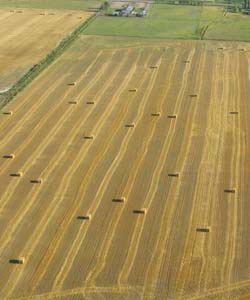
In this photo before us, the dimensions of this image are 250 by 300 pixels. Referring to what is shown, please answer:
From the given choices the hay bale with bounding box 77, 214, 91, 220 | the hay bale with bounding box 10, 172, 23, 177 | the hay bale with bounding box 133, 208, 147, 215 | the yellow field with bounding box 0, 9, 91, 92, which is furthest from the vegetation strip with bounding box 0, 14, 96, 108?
the hay bale with bounding box 133, 208, 147, 215

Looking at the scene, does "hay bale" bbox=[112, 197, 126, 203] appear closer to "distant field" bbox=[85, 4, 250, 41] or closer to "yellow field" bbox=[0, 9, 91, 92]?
"yellow field" bbox=[0, 9, 91, 92]

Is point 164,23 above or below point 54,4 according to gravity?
below

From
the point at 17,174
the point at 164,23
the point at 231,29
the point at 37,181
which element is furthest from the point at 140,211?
the point at 164,23

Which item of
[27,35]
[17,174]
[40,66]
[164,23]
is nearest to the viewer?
[17,174]

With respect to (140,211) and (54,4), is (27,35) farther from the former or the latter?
(140,211)

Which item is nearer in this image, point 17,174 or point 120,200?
point 120,200

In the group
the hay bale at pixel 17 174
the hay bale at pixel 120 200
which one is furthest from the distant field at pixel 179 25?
the hay bale at pixel 120 200

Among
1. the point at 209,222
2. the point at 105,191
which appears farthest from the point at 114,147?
the point at 209,222

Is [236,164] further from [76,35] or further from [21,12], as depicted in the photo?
[21,12]
